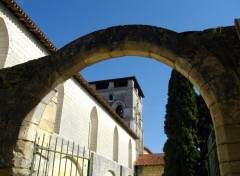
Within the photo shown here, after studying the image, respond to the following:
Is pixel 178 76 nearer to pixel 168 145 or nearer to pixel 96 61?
pixel 168 145

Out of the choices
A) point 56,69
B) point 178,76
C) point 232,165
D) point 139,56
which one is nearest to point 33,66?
point 56,69

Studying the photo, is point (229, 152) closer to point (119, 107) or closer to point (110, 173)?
point (110, 173)

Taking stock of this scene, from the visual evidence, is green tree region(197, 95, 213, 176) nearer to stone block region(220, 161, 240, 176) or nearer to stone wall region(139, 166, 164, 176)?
stone wall region(139, 166, 164, 176)

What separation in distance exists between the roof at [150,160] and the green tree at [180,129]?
900cm

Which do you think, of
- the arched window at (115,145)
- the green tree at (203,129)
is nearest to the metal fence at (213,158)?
the green tree at (203,129)

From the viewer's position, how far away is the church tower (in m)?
27.5

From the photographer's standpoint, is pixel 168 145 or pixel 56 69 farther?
pixel 168 145

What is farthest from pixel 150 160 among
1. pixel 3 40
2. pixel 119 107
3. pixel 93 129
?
pixel 3 40

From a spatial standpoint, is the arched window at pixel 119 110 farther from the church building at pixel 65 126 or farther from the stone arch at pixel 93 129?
the stone arch at pixel 93 129

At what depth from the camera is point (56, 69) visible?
4.27m

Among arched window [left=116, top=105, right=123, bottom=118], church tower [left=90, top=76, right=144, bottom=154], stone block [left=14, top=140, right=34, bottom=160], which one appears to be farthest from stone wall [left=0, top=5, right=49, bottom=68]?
arched window [left=116, top=105, right=123, bottom=118]

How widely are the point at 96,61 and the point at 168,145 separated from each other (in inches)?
372

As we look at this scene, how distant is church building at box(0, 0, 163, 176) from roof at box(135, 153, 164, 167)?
1.71 ft

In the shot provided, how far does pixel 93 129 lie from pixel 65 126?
391 centimetres
